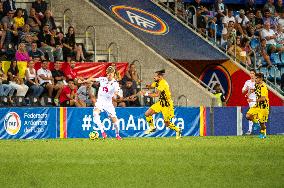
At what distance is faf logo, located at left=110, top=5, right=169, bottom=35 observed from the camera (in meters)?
36.9

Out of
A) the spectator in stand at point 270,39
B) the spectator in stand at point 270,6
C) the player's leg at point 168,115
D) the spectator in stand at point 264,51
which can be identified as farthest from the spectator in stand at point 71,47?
the spectator in stand at point 270,6

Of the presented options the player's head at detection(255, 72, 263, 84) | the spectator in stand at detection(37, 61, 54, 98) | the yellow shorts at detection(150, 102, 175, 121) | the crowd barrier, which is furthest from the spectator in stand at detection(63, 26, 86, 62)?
the player's head at detection(255, 72, 263, 84)

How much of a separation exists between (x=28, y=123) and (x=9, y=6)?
210 inches

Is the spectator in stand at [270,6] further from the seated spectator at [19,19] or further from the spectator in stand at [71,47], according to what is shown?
the seated spectator at [19,19]

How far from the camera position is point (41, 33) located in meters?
32.2

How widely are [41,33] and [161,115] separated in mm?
5227

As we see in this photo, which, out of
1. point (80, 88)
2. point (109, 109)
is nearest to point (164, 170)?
point (109, 109)

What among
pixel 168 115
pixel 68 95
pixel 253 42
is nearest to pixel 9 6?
pixel 68 95

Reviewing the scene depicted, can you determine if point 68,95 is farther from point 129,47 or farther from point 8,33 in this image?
point 129,47

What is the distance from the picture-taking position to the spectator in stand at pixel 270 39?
39719mm

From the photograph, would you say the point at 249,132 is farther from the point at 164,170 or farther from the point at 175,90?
the point at 164,170

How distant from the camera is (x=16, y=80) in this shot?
29.7m

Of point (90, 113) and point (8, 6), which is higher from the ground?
point (8, 6)

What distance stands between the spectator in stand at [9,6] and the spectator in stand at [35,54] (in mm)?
2014
